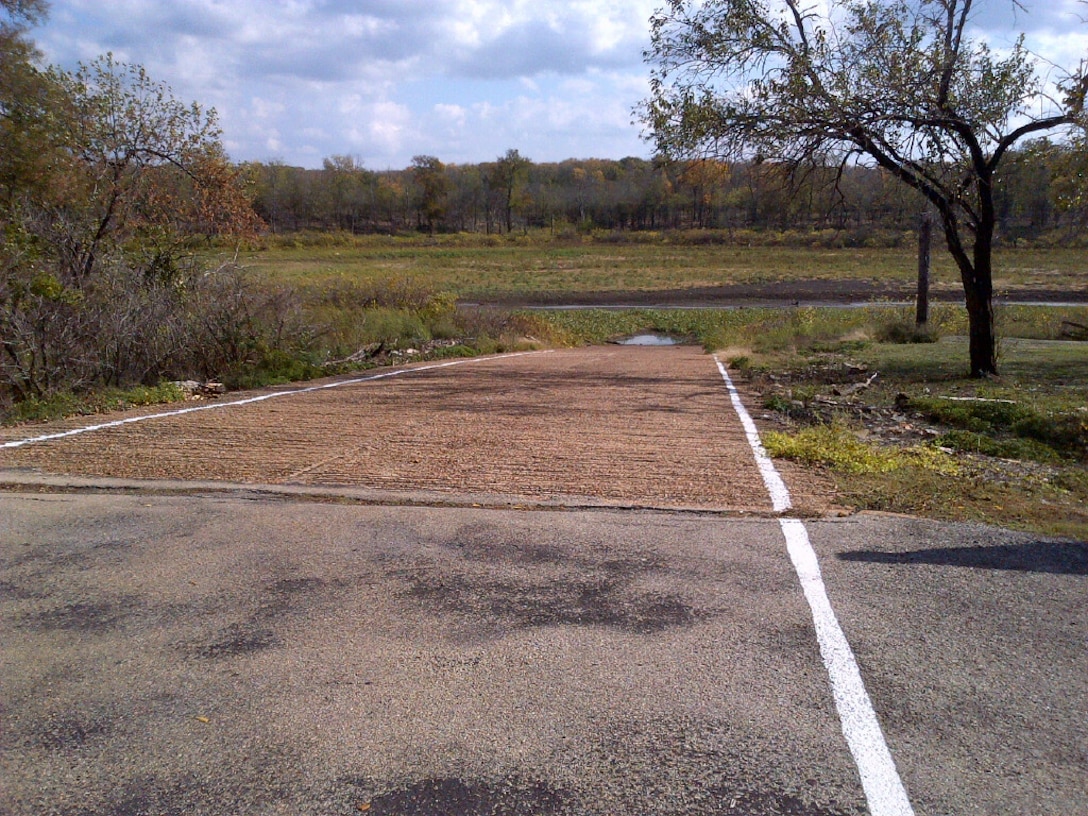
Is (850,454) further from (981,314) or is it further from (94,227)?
(94,227)

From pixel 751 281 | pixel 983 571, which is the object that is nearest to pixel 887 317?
pixel 983 571

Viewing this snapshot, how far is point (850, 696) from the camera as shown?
3787 millimetres

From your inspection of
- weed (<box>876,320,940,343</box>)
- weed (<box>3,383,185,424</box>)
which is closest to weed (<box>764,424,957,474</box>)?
weed (<box>3,383,185,424</box>)

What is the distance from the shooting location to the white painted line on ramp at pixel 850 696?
10.3ft

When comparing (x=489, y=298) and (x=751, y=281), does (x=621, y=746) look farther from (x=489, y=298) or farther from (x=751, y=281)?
(x=751, y=281)

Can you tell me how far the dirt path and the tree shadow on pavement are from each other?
98 cm

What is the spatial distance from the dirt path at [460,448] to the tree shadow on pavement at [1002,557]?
0.98m

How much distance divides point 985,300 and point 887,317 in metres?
14.3

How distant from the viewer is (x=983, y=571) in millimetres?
5285

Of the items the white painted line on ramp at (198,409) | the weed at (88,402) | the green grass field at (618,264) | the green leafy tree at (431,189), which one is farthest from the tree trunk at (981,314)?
the green leafy tree at (431,189)

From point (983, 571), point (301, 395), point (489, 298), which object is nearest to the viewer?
point (983, 571)

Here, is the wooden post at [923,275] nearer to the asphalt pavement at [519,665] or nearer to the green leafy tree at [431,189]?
the asphalt pavement at [519,665]

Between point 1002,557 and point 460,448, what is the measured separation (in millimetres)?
4725

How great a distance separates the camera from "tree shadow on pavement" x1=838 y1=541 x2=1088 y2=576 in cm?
538
